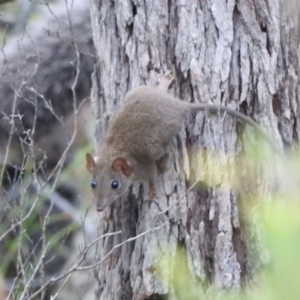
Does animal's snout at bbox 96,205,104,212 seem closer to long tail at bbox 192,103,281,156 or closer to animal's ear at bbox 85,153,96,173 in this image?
animal's ear at bbox 85,153,96,173

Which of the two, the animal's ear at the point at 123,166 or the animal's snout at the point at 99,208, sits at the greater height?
the animal's ear at the point at 123,166

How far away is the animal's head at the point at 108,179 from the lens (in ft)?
9.18

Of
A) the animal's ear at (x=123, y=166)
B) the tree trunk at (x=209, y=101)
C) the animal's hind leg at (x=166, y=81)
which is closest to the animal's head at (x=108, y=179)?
the animal's ear at (x=123, y=166)

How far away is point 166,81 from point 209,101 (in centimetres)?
19

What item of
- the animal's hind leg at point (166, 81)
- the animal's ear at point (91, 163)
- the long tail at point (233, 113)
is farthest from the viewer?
the animal's ear at point (91, 163)

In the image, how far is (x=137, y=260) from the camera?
283cm

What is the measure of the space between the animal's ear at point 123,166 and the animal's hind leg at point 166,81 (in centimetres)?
32

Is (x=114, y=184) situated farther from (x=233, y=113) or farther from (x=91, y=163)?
(x=233, y=113)

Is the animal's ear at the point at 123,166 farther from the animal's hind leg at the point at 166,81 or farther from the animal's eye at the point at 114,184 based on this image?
the animal's hind leg at the point at 166,81

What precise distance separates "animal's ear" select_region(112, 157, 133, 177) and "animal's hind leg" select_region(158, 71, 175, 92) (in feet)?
1.06

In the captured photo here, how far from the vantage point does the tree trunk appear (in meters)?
2.65

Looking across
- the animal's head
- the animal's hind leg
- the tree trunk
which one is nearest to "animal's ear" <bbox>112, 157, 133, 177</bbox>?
the animal's head

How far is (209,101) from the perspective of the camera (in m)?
2.74

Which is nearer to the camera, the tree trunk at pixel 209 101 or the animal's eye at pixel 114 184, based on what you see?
the tree trunk at pixel 209 101
